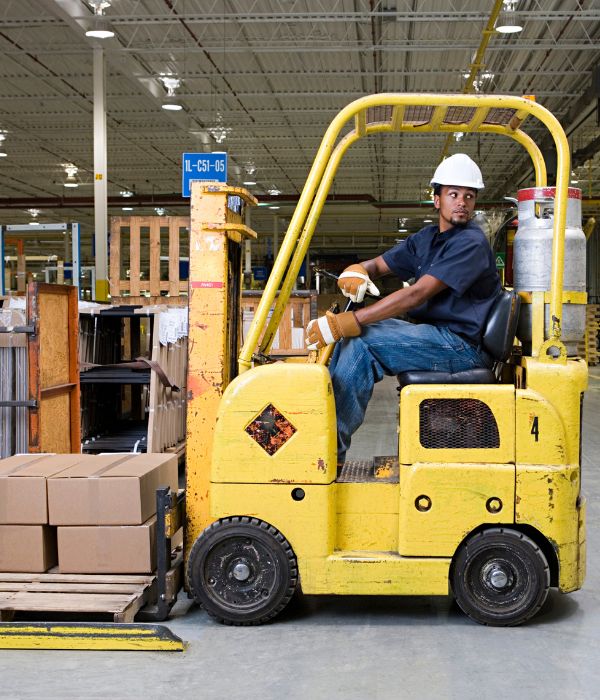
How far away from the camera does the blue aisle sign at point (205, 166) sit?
393 inches

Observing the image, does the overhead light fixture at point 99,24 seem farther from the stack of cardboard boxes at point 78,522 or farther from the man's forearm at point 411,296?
the man's forearm at point 411,296

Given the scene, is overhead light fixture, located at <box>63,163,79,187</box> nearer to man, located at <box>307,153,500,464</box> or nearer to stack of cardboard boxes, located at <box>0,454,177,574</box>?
stack of cardboard boxes, located at <box>0,454,177,574</box>

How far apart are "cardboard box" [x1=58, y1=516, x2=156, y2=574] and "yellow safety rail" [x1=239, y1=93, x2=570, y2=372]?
38.7 inches

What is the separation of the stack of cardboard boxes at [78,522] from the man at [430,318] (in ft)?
3.49

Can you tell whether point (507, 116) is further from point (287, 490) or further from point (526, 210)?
point (287, 490)

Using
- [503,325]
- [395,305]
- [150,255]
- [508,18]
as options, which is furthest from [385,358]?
[508,18]

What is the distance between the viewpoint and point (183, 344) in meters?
7.86

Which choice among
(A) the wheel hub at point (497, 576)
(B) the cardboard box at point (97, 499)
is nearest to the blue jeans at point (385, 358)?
(A) the wheel hub at point (497, 576)

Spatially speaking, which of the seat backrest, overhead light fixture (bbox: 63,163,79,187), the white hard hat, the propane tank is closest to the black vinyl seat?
the seat backrest

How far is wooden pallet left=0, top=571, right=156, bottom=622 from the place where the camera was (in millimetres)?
3758

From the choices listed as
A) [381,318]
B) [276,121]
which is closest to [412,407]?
[381,318]

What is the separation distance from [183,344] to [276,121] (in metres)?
12.4

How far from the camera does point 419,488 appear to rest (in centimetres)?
383

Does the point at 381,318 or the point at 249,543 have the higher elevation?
the point at 381,318
